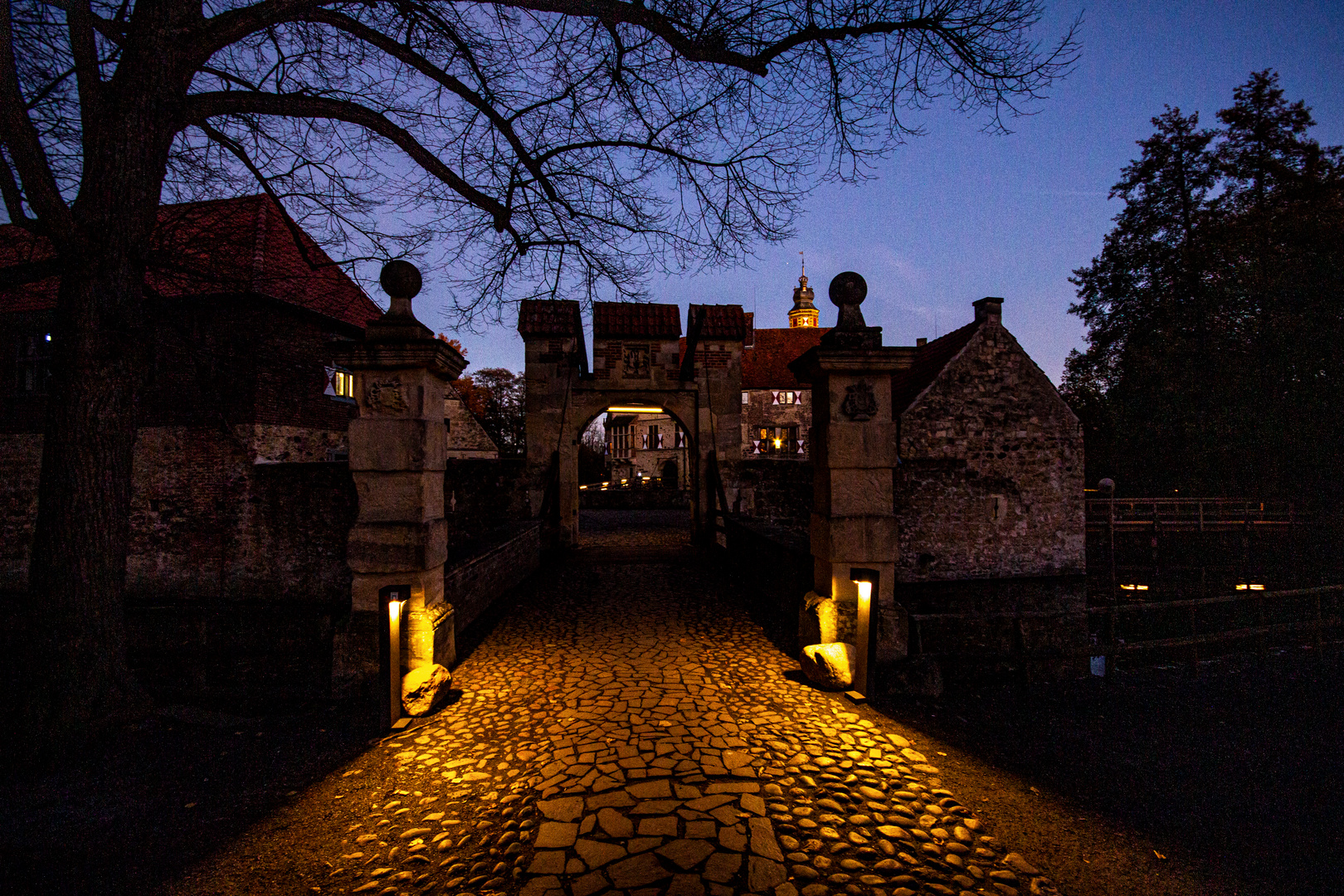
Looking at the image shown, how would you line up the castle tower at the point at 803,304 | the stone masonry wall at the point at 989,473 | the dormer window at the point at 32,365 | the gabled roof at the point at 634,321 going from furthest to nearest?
the castle tower at the point at 803,304
the stone masonry wall at the point at 989,473
the dormer window at the point at 32,365
the gabled roof at the point at 634,321

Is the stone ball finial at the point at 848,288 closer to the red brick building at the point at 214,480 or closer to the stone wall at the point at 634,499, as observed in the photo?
the red brick building at the point at 214,480

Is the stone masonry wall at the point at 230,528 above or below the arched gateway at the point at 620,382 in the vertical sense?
below

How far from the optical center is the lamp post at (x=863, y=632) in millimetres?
4355

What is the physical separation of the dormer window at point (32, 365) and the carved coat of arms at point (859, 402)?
17768 mm

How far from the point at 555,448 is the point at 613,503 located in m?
11.6

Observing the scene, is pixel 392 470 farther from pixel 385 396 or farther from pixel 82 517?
pixel 82 517

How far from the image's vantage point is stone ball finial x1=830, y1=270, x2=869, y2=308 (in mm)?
4746

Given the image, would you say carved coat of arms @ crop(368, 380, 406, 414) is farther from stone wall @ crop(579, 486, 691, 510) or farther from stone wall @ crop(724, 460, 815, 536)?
stone wall @ crop(579, 486, 691, 510)

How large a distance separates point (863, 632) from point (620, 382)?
24.4 ft

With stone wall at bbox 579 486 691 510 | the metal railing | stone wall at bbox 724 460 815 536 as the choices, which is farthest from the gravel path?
the metal railing

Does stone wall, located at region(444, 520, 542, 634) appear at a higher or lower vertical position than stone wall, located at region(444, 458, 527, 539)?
lower

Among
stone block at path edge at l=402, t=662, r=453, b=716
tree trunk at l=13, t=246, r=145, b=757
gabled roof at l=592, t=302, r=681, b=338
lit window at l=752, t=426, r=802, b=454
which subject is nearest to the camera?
tree trunk at l=13, t=246, r=145, b=757

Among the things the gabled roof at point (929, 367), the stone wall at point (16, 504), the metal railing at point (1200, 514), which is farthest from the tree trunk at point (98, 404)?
the metal railing at point (1200, 514)

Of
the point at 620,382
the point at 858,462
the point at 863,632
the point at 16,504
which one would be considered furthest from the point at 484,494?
the point at 16,504
